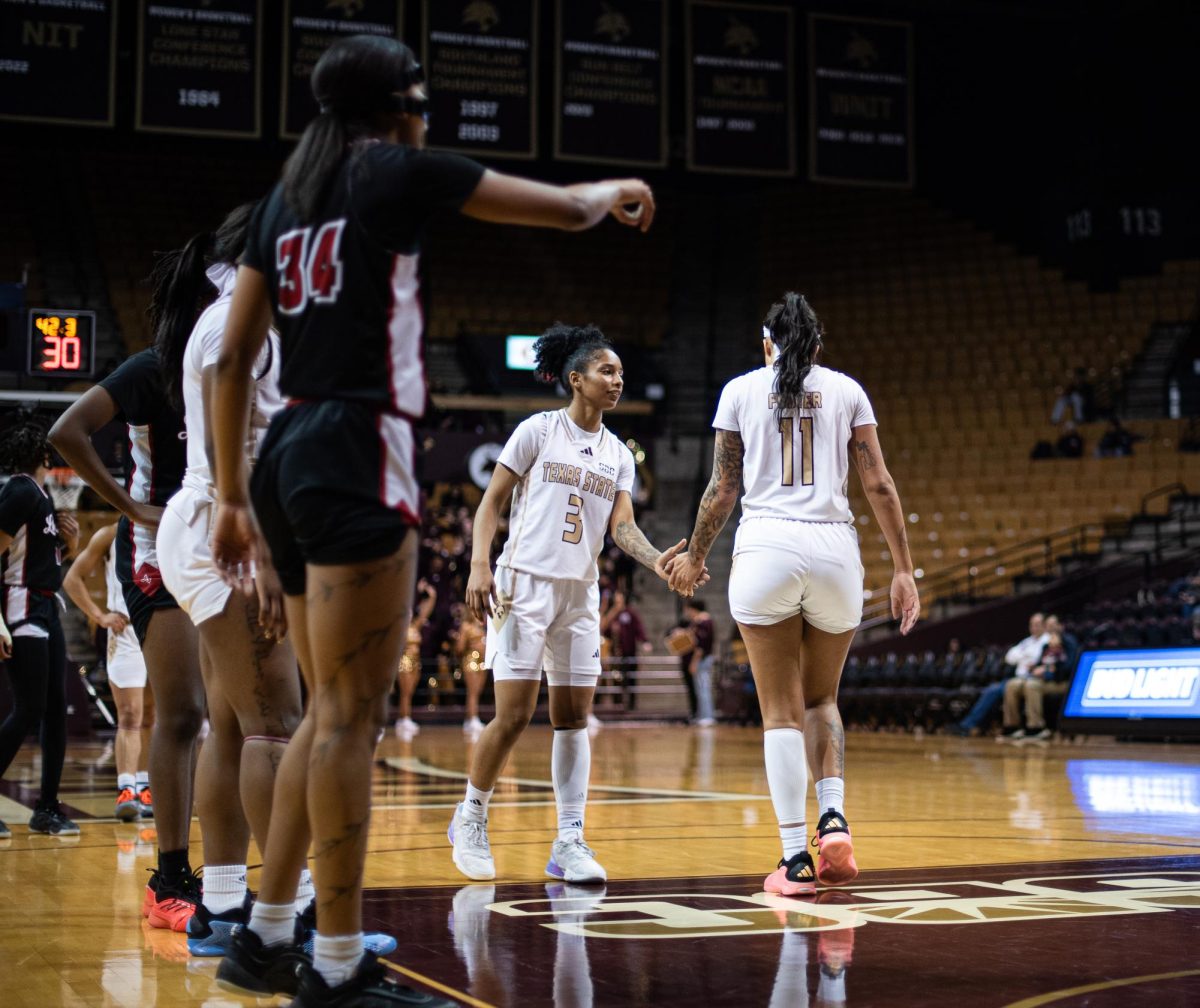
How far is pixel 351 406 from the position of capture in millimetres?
2898

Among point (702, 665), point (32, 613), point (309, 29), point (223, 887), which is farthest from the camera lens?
point (702, 665)

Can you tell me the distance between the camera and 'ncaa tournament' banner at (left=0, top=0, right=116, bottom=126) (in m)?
16.4

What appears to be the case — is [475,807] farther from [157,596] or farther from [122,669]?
[122,669]

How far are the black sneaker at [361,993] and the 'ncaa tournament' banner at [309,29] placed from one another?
51.0 ft

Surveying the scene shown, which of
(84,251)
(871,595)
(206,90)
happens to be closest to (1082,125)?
(871,595)

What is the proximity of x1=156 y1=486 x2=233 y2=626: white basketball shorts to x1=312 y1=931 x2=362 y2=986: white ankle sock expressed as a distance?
1110 millimetres

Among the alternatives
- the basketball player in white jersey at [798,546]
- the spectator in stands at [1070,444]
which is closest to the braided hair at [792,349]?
the basketball player in white jersey at [798,546]

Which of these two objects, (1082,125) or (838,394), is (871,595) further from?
(838,394)

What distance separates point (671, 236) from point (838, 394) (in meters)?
20.8

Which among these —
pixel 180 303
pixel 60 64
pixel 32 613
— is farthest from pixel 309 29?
pixel 180 303

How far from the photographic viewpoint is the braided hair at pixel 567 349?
222 inches

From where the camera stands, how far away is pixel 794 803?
485 cm

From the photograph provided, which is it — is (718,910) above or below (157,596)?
below

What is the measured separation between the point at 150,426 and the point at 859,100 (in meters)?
15.8
